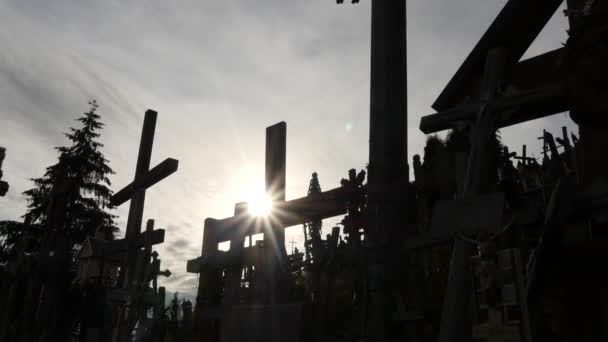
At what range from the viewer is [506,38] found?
18.0ft

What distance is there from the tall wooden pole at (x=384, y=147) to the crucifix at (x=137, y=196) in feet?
15.8

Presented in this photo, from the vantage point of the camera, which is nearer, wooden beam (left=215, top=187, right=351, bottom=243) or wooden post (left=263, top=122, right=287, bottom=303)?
wooden beam (left=215, top=187, right=351, bottom=243)

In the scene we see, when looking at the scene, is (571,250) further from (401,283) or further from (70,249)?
(70,249)

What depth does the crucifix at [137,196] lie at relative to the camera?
8429 mm

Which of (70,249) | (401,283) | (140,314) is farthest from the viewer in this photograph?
(70,249)

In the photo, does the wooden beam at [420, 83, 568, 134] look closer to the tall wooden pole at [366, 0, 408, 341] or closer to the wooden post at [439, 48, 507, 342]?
the wooden post at [439, 48, 507, 342]

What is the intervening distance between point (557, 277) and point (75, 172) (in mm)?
23454

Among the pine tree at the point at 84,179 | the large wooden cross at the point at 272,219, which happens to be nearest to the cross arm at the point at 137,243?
the large wooden cross at the point at 272,219

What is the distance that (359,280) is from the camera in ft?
15.3

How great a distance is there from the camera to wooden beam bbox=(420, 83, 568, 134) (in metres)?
4.99

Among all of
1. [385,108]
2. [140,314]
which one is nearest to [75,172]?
[140,314]

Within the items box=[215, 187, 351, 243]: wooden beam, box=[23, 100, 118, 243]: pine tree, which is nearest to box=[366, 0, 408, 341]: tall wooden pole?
box=[215, 187, 351, 243]: wooden beam

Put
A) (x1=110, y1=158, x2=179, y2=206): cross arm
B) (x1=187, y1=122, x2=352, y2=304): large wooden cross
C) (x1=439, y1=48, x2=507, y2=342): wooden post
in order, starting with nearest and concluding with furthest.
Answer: (x1=439, y1=48, x2=507, y2=342): wooden post
(x1=187, y1=122, x2=352, y2=304): large wooden cross
(x1=110, y1=158, x2=179, y2=206): cross arm

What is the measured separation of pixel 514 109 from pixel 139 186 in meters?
6.57
